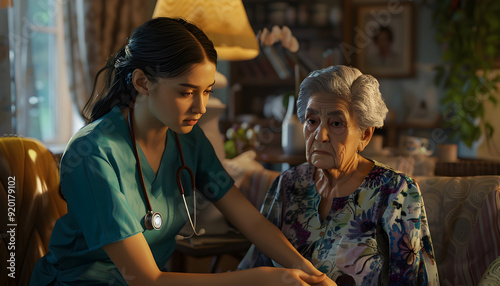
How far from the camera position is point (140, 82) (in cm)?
112

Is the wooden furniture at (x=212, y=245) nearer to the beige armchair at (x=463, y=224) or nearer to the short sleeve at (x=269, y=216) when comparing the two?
the short sleeve at (x=269, y=216)

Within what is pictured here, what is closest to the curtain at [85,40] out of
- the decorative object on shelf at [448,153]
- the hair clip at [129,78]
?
the decorative object on shelf at [448,153]

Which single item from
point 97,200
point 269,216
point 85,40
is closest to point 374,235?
point 269,216

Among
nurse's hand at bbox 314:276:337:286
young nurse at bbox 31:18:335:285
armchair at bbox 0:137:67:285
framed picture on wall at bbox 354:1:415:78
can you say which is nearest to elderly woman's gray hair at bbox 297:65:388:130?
young nurse at bbox 31:18:335:285

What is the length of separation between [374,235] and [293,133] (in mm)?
1350

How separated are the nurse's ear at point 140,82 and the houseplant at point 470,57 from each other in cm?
363

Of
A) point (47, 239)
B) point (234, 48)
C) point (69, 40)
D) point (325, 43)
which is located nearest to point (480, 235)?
point (234, 48)

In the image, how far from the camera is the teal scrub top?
104 cm

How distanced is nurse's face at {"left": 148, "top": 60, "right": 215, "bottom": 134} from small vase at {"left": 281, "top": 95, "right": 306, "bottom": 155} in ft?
4.61

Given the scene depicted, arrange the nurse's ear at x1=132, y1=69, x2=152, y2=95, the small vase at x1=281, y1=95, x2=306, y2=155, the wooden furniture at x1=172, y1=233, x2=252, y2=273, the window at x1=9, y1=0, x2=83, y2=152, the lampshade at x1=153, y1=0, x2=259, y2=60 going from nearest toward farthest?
the nurse's ear at x1=132, y1=69, x2=152, y2=95 < the wooden furniture at x1=172, y1=233, x2=252, y2=273 < the lampshade at x1=153, y1=0, x2=259, y2=60 < the small vase at x1=281, y1=95, x2=306, y2=155 < the window at x1=9, y1=0, x2=83, y2=152

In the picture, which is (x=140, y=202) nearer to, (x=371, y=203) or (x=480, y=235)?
(x=371, y=203)

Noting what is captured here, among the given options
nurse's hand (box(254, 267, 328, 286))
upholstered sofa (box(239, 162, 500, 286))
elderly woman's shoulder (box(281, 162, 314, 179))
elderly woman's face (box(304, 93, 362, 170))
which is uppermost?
elderly woman's face (box(304, 93, 362, 170))

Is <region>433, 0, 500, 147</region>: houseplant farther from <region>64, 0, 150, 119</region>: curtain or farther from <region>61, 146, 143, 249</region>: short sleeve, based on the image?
<region>61, 146, 143, 249</region>: short sleeve

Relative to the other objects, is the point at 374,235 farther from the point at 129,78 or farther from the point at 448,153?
the point at 448,153
